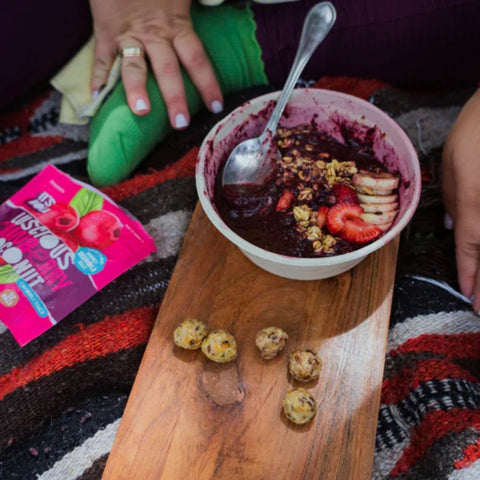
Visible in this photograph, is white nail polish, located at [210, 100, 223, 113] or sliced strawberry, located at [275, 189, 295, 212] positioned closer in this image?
sliced strawberry, located at [275, 189, 295, 212]

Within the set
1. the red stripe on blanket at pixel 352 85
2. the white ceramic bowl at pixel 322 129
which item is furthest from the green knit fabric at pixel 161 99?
the white ceramic bowl at pixel 322 129

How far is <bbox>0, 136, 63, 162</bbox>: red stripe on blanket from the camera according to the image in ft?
4.12

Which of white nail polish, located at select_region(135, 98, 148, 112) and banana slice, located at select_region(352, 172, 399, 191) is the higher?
white nail polish, located at select_region(135, 98, 148, 112)

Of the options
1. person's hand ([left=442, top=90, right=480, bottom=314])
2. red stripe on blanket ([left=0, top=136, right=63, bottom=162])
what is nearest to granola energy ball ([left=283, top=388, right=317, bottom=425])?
Result: person's hand ([left=442, top=90, right=480, bottom=314])

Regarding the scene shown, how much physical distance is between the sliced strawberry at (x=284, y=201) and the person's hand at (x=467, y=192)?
0.31 meters

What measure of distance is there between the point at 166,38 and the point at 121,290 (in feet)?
1.78

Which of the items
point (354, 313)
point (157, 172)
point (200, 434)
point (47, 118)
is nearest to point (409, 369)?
point (354, 313)

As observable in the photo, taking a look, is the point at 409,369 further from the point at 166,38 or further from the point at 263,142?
the point at 166,38

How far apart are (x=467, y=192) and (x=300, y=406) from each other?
471mm

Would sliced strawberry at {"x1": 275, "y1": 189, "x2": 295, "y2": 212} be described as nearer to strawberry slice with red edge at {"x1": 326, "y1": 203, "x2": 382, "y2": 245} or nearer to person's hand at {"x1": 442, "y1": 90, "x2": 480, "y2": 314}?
strawberry slice with red edge at {"x1": 326, "y1": 203, "x2": 382, "y2": 245}

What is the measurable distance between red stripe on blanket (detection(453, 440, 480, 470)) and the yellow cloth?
3.20ft

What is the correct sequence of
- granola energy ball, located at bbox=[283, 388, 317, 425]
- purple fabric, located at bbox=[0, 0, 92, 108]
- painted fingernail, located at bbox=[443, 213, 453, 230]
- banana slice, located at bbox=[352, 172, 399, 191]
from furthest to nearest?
purple fabric, located at bbox=[0, 0, 92, 108], painted fingernail, located at bbox=[443, 213, 453, 230], banana slice, located at bbox=[352, 172, 399, 191], granola energy ball, located at bbox=[283, 388, 317, 425]

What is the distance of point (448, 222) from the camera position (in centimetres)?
107

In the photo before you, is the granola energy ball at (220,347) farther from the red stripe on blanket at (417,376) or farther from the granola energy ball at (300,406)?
the red stripe on blanket at (417,376)
